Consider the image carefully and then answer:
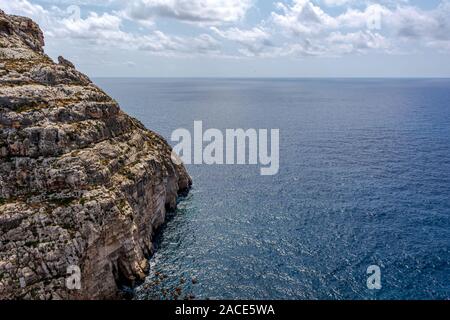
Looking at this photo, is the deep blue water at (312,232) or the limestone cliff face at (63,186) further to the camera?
the deep blue water at (312,232)

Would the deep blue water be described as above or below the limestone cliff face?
below

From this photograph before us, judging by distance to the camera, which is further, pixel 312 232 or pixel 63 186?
pixel 312 232

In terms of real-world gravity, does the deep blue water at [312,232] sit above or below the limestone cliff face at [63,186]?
below

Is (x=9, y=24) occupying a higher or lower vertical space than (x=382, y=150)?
higher

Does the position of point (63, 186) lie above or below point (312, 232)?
above

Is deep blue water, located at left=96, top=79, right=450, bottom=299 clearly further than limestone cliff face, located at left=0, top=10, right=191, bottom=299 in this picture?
Yes

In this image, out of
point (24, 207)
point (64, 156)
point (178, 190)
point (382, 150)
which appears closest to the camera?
point (24, 207)

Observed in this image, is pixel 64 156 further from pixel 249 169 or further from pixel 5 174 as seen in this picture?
pixel 249 169

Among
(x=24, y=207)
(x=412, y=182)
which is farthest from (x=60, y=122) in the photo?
(x=412, y=182)
